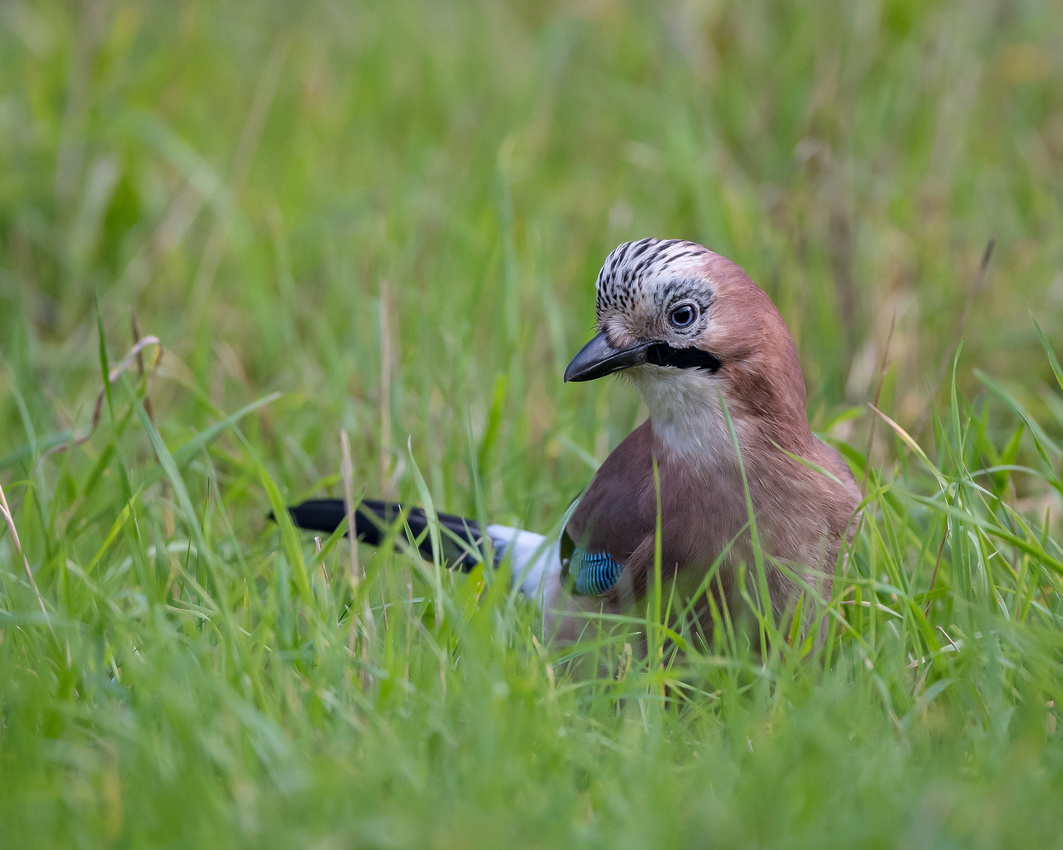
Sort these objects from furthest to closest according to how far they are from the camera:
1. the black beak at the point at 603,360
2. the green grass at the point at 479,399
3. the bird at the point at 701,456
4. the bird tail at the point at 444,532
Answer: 1. the bird tail at the point at 444,532
2. the black beak at the point at 603,360
3. the bird at the point at 701,456
4. the green grass at the point at 479,399

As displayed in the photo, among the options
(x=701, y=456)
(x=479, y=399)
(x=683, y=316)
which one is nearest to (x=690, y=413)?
(x=701, y=456)

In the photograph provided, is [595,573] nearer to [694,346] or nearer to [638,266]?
[694,346]

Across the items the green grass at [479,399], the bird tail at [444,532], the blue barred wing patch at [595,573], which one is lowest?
the bird tail at [444,532]

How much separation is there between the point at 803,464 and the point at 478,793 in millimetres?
1209

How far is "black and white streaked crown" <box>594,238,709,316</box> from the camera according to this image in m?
2.64

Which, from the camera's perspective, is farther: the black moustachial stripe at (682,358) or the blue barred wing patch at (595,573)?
the blue barred wing patch at (595,573)

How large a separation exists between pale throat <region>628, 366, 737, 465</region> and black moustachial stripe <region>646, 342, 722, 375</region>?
0.5 inches

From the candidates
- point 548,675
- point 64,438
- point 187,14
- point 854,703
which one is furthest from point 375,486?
point 187,14

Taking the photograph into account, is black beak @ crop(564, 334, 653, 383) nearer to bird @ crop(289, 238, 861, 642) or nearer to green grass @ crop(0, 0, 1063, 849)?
bird @ crop(289, 238, 861, 642)

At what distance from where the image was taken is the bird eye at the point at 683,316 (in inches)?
104

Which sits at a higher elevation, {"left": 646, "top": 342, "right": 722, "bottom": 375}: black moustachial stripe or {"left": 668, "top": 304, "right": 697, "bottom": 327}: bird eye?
{"left": 668, "top": 304, "right": 697, "bottom": 327}: bird eye

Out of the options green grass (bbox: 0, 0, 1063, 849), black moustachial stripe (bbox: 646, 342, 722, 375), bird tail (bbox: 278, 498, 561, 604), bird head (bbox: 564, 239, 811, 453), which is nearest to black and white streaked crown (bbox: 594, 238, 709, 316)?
bird head (bbox: 564, 239, 811, 453)

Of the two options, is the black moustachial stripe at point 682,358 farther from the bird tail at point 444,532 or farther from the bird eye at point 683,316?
the bird tail at point 444,532

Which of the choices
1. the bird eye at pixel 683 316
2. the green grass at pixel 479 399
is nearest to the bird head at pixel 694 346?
the bird eye at pixel 683 316
